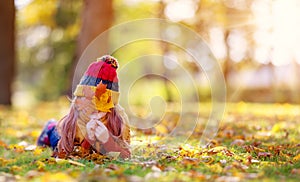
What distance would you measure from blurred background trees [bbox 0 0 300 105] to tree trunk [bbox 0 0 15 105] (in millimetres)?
1995

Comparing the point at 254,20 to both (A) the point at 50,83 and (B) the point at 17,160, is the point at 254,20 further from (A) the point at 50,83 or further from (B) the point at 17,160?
(B) the point at 17,160

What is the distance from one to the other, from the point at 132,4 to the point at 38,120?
12.0m

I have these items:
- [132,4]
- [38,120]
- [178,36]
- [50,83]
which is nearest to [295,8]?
[178,36]

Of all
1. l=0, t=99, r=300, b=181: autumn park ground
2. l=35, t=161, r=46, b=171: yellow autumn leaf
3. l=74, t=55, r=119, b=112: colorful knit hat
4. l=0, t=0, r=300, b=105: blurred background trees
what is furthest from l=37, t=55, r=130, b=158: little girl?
l=0, t=0, r=300, b=105: blurred background trees

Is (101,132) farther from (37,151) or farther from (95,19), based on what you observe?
(95,19)

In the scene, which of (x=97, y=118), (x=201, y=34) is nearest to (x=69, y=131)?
(x=97, y=118)

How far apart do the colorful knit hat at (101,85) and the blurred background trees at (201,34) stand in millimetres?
11540

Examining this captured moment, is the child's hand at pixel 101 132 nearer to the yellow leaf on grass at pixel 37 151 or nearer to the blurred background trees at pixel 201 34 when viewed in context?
the yellow leaf on grass at pixel 37 151

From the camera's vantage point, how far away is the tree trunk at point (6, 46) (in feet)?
45.2

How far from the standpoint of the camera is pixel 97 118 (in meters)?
4.66

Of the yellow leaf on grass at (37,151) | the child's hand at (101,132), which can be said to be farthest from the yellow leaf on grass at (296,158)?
the yellow leaf on grass at (37,151)

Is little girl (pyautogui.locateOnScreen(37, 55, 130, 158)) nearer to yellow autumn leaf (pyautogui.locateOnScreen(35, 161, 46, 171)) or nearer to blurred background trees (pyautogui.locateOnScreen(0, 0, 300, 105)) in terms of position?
yellow autumn leaf (pyautogui.locateOnScreen(35, 161, 46, 171))

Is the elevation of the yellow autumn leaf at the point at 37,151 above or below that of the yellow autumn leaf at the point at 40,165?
below

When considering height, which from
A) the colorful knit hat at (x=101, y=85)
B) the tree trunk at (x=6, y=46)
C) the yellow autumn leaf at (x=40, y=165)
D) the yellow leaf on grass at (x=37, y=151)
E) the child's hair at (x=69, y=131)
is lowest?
the yellow leaf on grass at (x=37, y=151)
